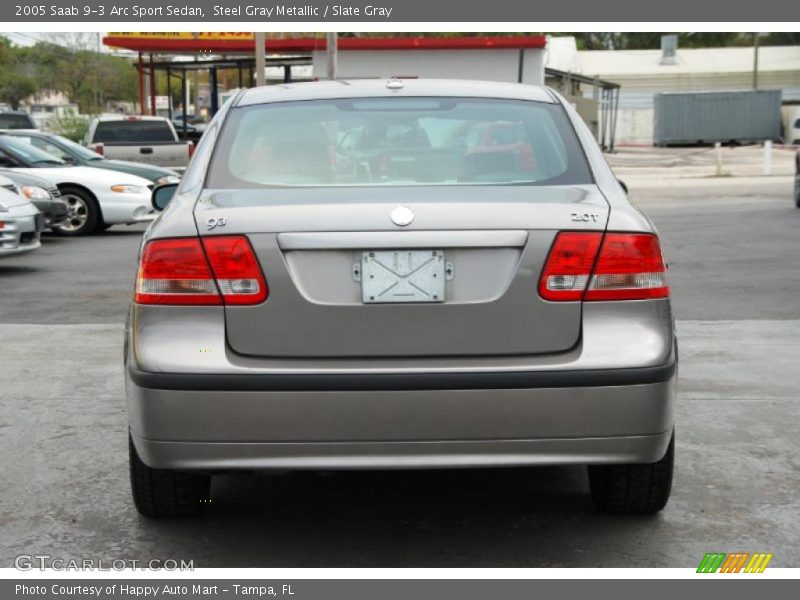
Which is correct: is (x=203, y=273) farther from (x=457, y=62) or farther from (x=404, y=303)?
(x=457, y=62)

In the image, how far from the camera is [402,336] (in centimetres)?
381

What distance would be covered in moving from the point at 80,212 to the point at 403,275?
1423 cm

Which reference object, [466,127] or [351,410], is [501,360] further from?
[466,127]

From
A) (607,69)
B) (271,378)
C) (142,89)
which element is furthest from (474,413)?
(607,69)

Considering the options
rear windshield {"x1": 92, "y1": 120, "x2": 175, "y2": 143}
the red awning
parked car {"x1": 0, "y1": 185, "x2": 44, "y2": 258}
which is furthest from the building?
parked car {"x1": 0, "y1": 185, "x2": 44, "y2": 258}

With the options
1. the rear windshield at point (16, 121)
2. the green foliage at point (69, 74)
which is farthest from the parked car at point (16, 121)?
the green foliage at point (69, 74)

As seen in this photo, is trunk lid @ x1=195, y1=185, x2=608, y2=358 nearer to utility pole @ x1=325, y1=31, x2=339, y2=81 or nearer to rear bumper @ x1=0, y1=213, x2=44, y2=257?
rear bumper @ x1=0, y1=213, x2=44, y2=257

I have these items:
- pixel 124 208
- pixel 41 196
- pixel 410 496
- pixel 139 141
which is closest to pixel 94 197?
pixel 124 208

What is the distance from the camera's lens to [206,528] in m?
4.57

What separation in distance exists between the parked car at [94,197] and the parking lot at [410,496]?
853 centimetres

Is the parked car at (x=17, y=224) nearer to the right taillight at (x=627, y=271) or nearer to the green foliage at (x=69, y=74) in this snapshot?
the right taillight at (x=627, y=271)

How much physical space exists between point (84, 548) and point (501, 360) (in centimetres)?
159

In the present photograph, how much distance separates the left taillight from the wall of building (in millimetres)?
32553

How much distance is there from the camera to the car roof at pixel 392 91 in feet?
16.1
